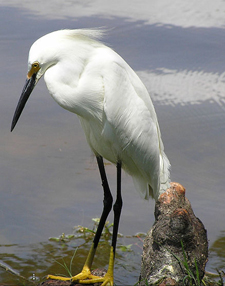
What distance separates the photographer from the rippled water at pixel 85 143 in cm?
443

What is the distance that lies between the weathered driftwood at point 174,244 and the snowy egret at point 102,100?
711mm

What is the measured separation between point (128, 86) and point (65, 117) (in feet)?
9.03

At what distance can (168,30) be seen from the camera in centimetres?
793

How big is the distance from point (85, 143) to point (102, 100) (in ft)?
7.86

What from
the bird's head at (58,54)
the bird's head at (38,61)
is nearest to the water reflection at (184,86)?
the bird's head at (58,54)

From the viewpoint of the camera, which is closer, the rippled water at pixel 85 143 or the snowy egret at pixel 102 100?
the snowy egret at pixel 102 100

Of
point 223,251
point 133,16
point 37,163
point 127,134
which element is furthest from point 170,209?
point 133,16

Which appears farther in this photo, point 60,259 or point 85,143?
point 85,143

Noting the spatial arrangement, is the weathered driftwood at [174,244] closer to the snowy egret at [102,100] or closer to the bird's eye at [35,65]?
the snowy egret at [102,100]

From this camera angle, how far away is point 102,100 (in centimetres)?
352

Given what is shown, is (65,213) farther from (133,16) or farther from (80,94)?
(133,16)

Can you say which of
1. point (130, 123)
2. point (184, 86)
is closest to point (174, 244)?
point (130, 123)

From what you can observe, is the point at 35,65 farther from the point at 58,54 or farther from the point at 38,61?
the point at 58,54

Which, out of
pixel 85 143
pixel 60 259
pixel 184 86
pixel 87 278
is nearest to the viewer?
pixel 87 278
